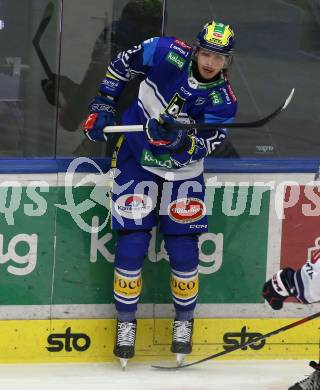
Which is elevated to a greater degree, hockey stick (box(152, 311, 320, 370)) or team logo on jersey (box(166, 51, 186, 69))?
team logo on jersey (box(166, 51, 186, 69))

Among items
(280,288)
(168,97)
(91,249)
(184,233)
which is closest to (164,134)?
(168,97)

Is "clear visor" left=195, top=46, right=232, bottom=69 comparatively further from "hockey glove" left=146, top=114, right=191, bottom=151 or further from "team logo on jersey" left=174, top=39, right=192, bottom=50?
"hockey glove" left=146, top=114, right=191, bottom=151

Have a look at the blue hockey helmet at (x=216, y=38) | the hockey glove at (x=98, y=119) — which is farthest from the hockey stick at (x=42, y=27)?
the blue hockey helmet at (x=216, y=38)

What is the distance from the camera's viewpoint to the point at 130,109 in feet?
19.9

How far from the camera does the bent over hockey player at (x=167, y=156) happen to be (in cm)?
590

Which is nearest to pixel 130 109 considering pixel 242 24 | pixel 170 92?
pixel 170 92

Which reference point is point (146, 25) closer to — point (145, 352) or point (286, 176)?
point (286, 176)

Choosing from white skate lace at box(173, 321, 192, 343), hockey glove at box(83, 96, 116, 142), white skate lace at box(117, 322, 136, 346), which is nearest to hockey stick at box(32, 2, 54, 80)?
hockey glove at box(83, 96, 116, 142)

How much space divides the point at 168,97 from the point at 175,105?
0.05 m

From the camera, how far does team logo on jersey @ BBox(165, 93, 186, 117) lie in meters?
5.95

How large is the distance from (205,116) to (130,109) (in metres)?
0.36

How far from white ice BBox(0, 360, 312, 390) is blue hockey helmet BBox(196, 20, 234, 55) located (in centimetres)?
149

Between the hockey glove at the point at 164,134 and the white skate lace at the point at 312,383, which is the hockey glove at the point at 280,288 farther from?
the hockey glove at the point at 164,134

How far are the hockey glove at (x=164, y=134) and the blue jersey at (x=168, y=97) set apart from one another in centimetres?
11
